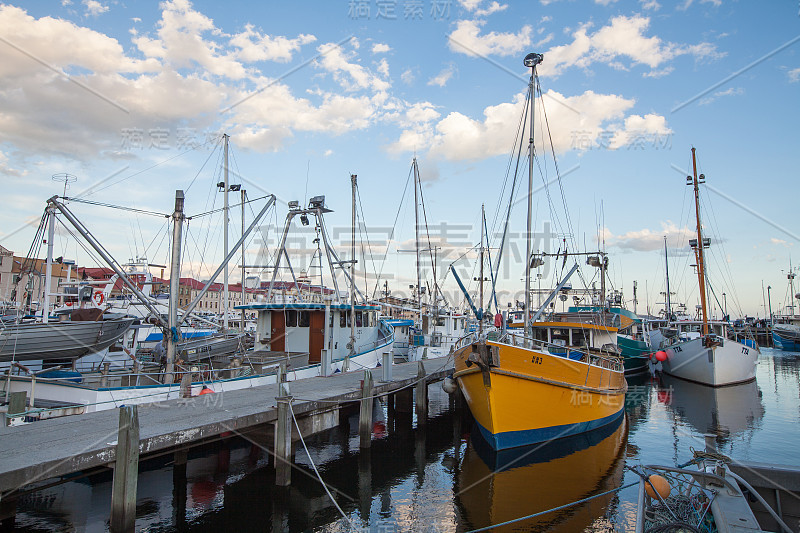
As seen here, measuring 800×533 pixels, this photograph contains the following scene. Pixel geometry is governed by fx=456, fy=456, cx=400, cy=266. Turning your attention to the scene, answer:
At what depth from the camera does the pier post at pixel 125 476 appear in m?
7.06

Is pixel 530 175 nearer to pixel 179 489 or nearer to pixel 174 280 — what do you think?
pixel 174 280

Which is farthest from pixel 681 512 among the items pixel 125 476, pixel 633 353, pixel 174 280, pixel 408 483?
pixel 633 353

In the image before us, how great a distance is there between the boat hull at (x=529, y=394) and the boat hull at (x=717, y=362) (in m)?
17.0

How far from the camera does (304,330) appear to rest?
19391 mm

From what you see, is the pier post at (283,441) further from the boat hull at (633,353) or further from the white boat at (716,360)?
the boat hull at (633,353)

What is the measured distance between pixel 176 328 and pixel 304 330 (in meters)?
7.58

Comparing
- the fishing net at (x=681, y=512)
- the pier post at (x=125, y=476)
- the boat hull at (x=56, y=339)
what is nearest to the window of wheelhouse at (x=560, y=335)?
the fishing net at (x=681, y=512)

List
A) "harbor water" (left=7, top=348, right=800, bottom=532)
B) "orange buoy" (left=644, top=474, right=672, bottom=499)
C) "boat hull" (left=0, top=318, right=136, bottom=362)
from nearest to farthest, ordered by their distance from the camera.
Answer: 1. "orange buoy" (left=644, top=474, right=672, bottom=499)
2. "harbor water" (left=7, top=348, right=800, bottom=532)
3. "boat hull" (left=0, top=318, right=136, bottom=362)

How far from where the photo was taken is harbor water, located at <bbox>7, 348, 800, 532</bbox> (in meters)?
9.02

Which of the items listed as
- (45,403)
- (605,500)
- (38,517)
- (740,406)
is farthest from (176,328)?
(740,406)

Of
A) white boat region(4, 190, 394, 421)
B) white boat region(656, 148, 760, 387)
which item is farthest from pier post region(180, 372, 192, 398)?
white boat region(656, 148, 760, 387)

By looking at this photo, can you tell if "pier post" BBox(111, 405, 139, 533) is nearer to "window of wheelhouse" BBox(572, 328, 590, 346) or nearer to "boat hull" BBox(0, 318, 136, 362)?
"boat hull" BBox(0, 318, 136, 362)

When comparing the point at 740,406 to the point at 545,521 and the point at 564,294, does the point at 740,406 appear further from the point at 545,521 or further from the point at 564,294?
the point at 545,521

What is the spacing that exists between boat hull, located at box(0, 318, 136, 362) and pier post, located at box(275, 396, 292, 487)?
31.5 ft
